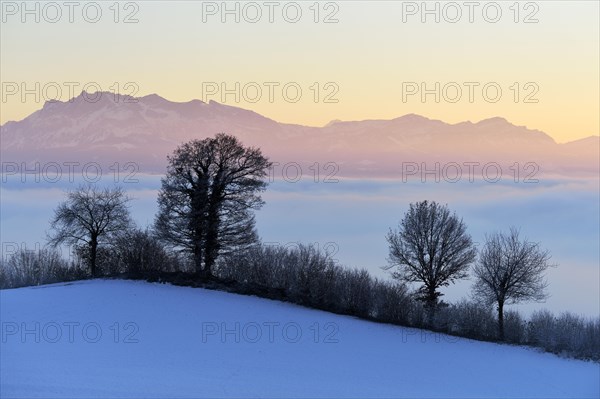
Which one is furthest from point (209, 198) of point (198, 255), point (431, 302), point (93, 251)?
point (431, 302)

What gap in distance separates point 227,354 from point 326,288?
1911cm

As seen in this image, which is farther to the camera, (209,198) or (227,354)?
(209,198)

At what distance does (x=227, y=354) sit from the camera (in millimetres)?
28125

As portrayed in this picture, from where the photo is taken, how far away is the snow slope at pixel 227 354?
2250 cm

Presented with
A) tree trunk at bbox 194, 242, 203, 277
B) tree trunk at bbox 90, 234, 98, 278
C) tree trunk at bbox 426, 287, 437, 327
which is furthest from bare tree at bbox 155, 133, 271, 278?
tree trunk at bbox 426, 287, 437, 327

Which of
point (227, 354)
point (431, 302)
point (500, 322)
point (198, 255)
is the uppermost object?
point (198, 255)

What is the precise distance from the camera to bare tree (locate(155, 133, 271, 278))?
45562mm

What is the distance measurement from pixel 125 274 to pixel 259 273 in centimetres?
1266

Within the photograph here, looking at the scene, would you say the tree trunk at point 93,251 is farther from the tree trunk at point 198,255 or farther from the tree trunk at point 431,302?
the tree trunk at point 431,302

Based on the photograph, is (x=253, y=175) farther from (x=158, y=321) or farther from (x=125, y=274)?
(x=158, y=321)

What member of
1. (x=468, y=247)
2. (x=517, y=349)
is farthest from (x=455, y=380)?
(x=468, y=247)

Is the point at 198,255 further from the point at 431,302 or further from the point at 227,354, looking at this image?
the point at 227,354

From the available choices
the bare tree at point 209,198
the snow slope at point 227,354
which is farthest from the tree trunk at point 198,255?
the snow slope at point 227,354

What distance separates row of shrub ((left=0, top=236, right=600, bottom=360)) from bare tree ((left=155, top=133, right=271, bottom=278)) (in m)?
1.94
